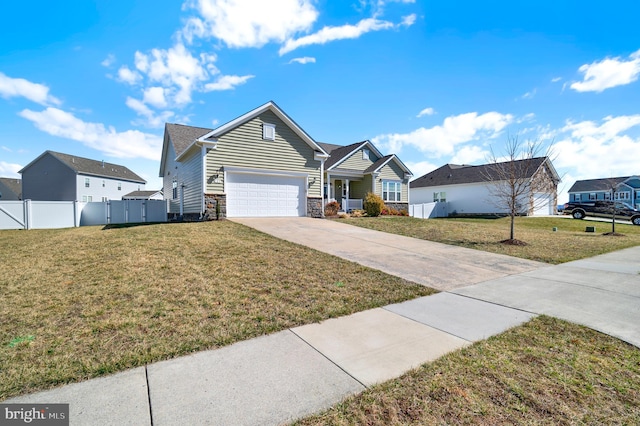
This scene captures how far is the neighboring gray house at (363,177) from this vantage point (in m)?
23.8

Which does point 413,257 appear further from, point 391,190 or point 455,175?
point 455,175

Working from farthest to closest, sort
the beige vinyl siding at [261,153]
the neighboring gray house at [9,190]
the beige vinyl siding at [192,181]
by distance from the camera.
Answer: the neighboring gray house at [9,190]
the beige vinyl siding at [192,181]
the beige vinyl siding at [261,153]

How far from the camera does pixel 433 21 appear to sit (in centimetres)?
1145

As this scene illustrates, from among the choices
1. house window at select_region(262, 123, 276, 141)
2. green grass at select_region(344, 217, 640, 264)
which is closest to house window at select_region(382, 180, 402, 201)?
green grass at select_region(344, 217, 640, 264)

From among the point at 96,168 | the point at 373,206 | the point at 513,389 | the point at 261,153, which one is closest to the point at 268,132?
the point at 261,153

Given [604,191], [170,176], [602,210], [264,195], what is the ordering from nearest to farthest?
[264,195] < [170,176] < [602,210] < [604,191]

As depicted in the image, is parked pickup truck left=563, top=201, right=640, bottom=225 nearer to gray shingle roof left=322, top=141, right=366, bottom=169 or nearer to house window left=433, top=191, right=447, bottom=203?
house window left=433, top=191, right=447, bottom=203

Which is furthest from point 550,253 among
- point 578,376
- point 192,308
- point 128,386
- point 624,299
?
point 128,386

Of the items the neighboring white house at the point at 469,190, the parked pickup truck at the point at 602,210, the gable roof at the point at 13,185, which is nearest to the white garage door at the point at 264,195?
the neighboring white house at the point at 469,190

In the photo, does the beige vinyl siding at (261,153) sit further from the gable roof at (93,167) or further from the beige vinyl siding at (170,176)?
the gable roof at (93,167)

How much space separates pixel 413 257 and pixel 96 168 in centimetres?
4429

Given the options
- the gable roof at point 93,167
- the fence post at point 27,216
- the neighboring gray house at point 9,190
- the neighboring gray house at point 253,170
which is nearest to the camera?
the neighboring gray house at point 253,170

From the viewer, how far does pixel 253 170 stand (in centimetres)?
1573

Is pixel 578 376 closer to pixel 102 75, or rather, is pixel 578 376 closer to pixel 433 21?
pixel 433 21
